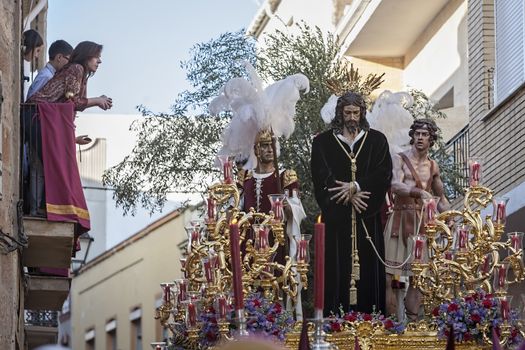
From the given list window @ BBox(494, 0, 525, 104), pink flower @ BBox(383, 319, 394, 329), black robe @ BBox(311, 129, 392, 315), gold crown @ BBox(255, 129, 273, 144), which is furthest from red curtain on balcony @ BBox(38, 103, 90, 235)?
window @ BBox(494, 0, 525, 104)

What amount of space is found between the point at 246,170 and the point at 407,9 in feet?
39.4

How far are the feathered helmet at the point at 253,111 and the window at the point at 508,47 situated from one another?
4594mm

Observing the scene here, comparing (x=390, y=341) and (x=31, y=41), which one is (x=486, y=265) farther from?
(x=31, y=41)

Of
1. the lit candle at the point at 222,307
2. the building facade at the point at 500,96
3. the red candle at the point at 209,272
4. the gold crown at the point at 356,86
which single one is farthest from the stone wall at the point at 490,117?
the lit candle at the point at 222,307

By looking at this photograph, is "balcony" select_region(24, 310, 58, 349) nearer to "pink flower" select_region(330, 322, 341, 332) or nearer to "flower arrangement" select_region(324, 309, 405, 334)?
"flower arrangement" select_region(324, 309, 405, 334)

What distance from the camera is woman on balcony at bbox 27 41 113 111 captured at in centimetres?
1653

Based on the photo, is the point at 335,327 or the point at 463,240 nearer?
the point at 335,327

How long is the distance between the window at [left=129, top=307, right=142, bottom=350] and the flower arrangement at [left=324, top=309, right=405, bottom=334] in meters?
24.5

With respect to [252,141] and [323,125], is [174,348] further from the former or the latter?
[323,125]

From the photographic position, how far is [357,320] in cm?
1368

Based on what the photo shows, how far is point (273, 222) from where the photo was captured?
14023 mm

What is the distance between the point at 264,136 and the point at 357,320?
235 cm

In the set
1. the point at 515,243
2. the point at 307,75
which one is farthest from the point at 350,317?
the point at 307,75

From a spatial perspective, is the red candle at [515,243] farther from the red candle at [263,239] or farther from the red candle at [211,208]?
the red candle at [211,208]
